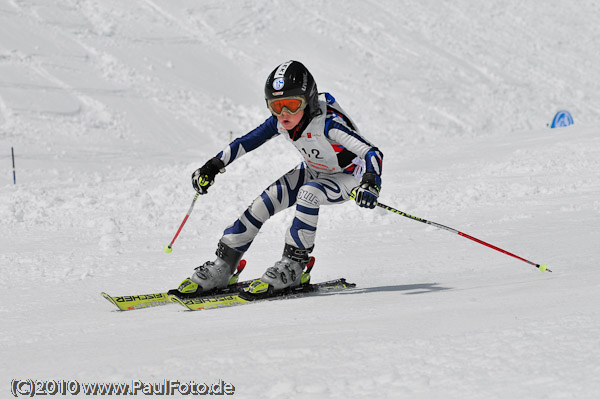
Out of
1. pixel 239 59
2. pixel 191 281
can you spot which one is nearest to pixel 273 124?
pixel 191 281

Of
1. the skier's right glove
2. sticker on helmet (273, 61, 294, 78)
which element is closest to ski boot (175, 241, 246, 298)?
the skier's right glove

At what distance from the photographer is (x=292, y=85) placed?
4.77m

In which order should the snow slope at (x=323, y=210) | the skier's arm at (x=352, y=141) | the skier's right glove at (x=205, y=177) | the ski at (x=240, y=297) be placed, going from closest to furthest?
the snow slope at (x=323, y=210)
the ski at (x=240, y=297)
the skier's arm at (x=352, y=141)
the skier's right glove at (x=205, y=177)

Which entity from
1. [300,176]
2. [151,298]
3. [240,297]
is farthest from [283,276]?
[151,298]

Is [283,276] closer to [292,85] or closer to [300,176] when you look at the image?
[300,176]

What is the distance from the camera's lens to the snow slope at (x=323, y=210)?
2.53 m

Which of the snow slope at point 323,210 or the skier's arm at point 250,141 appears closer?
the snow slope at point 323,210

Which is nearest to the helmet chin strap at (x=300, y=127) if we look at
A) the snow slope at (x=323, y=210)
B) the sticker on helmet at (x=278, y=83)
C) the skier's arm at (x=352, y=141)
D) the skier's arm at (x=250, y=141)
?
the skier's arm at (x=352, y=141)

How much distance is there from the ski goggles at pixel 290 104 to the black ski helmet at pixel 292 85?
0.03m

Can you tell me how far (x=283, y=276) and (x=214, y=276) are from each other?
545 millimetres

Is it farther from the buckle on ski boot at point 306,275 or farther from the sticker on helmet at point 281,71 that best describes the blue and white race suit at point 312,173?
the sticker on helmet at point 281,71

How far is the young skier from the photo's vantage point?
15.8ft

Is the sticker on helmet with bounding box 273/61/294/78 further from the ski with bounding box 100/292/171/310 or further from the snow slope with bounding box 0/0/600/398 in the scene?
the ski with bounding box 100/292/171/310

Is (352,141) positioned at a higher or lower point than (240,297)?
higher
